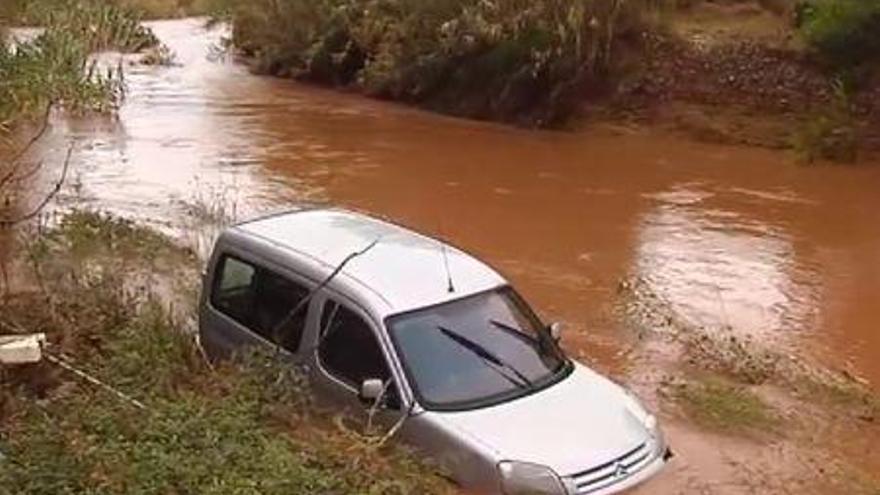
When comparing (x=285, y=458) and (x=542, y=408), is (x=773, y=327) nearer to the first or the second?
(x=542, y=408)

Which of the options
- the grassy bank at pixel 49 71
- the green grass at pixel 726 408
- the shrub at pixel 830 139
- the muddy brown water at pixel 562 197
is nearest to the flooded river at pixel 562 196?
the muddy brown water at pixel 562 197

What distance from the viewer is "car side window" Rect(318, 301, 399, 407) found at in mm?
8531

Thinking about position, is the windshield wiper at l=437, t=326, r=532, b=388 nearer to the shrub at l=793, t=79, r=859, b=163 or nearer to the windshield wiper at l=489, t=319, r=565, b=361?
the windshield wiper at l=489, t=319, r=565, b=361

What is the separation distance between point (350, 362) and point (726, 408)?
11.9ft

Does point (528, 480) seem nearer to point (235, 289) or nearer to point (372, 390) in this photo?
point (372, 390)

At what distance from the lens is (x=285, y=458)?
283 inches

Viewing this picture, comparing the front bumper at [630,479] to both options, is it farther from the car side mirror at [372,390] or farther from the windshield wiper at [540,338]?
the car side mirror at [372,390]

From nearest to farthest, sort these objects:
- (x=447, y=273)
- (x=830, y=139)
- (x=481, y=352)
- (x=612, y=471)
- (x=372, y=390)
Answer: (x=612, y=471), (x=372, y=390), (x=481, y=352), (x=447, y=273), (x=830, y=139)

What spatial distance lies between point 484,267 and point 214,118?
18.2 metres

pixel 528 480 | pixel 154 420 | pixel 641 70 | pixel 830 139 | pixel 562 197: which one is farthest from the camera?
pixel 641 70

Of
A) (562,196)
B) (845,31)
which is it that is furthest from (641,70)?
(562,196)

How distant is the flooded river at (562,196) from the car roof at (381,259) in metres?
3.64

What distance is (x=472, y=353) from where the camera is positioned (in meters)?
8.62

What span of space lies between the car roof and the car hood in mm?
903
